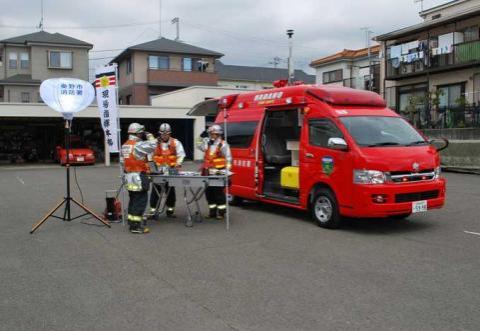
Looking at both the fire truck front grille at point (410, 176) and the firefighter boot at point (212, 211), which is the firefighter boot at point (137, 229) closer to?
the firefighter boot at point (212, 211)

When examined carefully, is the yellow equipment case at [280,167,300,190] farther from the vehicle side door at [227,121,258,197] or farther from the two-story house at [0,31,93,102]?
the two-story house at [0,31,93,102]

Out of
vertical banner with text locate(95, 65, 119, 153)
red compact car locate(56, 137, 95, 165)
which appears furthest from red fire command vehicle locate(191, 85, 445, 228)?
red compact car locate(56, 137, 95, 165)

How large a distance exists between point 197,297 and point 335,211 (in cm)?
393

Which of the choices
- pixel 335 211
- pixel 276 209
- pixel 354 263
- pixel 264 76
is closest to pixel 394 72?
pixel 276 209

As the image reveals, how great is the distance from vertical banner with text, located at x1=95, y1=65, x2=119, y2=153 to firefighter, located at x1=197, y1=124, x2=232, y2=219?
1.81 metres

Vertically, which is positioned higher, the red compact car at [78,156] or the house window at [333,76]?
the house window at [333,76]

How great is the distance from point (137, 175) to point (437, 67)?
893 inches

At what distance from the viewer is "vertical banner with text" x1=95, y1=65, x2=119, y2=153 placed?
9.88m

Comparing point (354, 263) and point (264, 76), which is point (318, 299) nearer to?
point (354, 263)

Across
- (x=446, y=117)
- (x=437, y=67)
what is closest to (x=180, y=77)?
(x=437, y=67)

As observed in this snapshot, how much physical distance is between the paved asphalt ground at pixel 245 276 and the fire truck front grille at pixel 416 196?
1.89ft

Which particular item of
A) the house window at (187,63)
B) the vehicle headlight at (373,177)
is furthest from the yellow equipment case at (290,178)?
the house window at (187,63)

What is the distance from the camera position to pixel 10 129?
35.1 meters

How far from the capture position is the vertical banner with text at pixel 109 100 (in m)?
9.88
